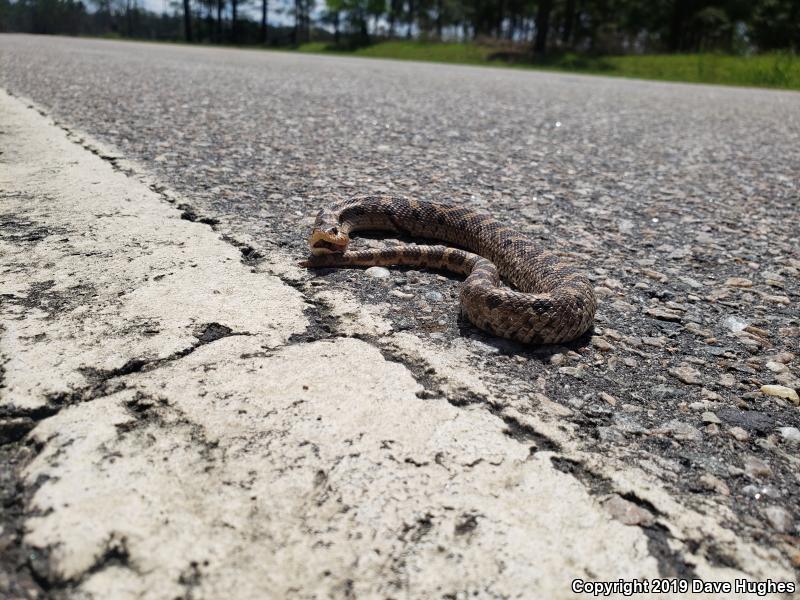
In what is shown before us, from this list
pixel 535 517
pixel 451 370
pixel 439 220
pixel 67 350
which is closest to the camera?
pixel 535 517

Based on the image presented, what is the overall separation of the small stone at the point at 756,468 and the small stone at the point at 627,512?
19.8 inches

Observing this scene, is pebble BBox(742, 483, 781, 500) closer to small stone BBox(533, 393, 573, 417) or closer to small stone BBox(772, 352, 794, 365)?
small stone BBox(533, 393, 573, 417)

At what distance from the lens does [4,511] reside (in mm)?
1656

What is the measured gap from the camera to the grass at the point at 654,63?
792 inches

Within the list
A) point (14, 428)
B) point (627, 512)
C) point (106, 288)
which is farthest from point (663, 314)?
point (14, 428)

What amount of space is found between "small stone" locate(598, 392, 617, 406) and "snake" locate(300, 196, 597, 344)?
471 millimetres

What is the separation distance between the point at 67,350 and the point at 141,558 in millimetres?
1114

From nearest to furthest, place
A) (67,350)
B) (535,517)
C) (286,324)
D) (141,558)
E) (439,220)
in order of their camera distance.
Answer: (141,558) → (535,517) → (67,350) → (286,324) → (439,220)

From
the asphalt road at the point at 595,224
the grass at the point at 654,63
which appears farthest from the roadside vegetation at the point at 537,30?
the asphalt road at the point at 595,224

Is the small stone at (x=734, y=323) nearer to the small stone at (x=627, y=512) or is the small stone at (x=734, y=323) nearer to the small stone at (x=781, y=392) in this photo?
the small stone at (x=781, y=392)

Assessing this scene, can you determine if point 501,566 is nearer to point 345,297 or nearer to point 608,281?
point 345,297

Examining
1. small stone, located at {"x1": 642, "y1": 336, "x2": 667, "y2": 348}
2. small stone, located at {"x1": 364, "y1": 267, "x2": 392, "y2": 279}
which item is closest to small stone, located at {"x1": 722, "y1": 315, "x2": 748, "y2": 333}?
small stone, located at {"x1": 642, "y1": 336, "x2": 667, "y2": 348}

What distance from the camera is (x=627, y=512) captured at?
1.85 meters

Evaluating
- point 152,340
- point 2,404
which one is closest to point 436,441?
point 152,340
